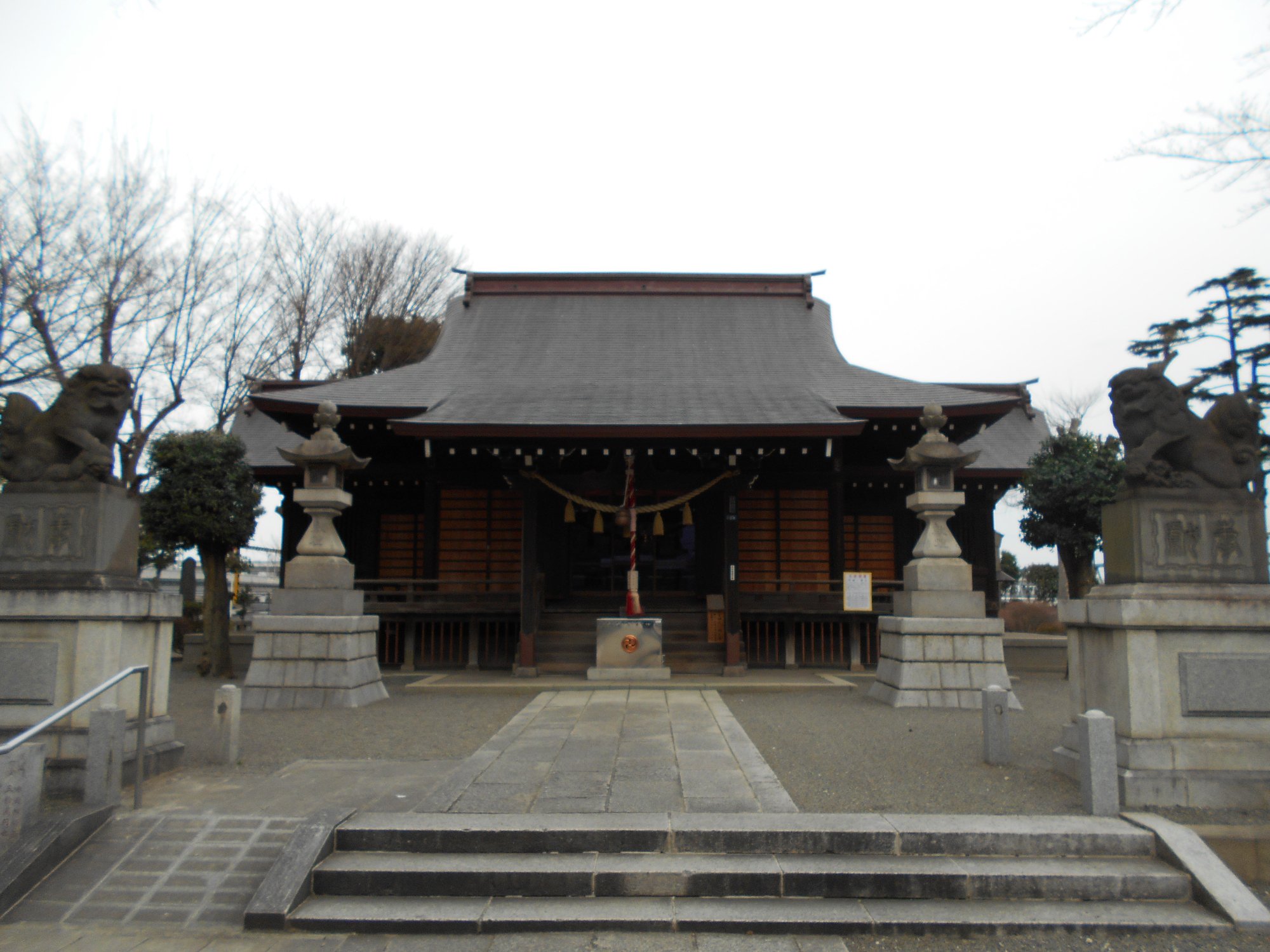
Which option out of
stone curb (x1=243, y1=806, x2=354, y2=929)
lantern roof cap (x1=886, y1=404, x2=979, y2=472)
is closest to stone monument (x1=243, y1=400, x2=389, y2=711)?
stone curb (x1=243, y1=806, x2=354, y2=929)

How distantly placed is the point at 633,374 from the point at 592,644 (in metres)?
5.60

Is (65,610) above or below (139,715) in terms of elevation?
above

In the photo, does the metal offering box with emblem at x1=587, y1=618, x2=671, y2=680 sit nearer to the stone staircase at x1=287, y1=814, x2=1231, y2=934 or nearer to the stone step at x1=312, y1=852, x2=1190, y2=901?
the stone staircase at x1=287, y1=814, x2=1231, y2=934

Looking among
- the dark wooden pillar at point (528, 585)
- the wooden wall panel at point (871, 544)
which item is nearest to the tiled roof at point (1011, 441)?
the wooden wall panel at point (871, 544)

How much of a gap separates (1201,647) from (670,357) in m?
12.8

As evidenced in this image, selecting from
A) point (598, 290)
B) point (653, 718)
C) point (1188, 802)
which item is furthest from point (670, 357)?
point (1188, 802)

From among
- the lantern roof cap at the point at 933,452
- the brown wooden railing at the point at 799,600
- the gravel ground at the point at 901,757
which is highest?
the lantern roof cap at the point at 933,452

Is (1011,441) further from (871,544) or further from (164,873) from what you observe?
(164,873)

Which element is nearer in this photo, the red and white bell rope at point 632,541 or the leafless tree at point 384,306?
the red and white bell rope at point 632,541

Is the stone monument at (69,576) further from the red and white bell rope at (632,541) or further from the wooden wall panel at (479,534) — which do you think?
the wooden wall panel at (479,534)

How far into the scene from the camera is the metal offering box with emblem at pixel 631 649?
11727 mm

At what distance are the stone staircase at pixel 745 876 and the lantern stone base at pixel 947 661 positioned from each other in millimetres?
4755

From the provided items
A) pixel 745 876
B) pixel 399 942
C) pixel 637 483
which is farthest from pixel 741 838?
pixel 637 483

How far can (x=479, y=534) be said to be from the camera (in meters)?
15.4
